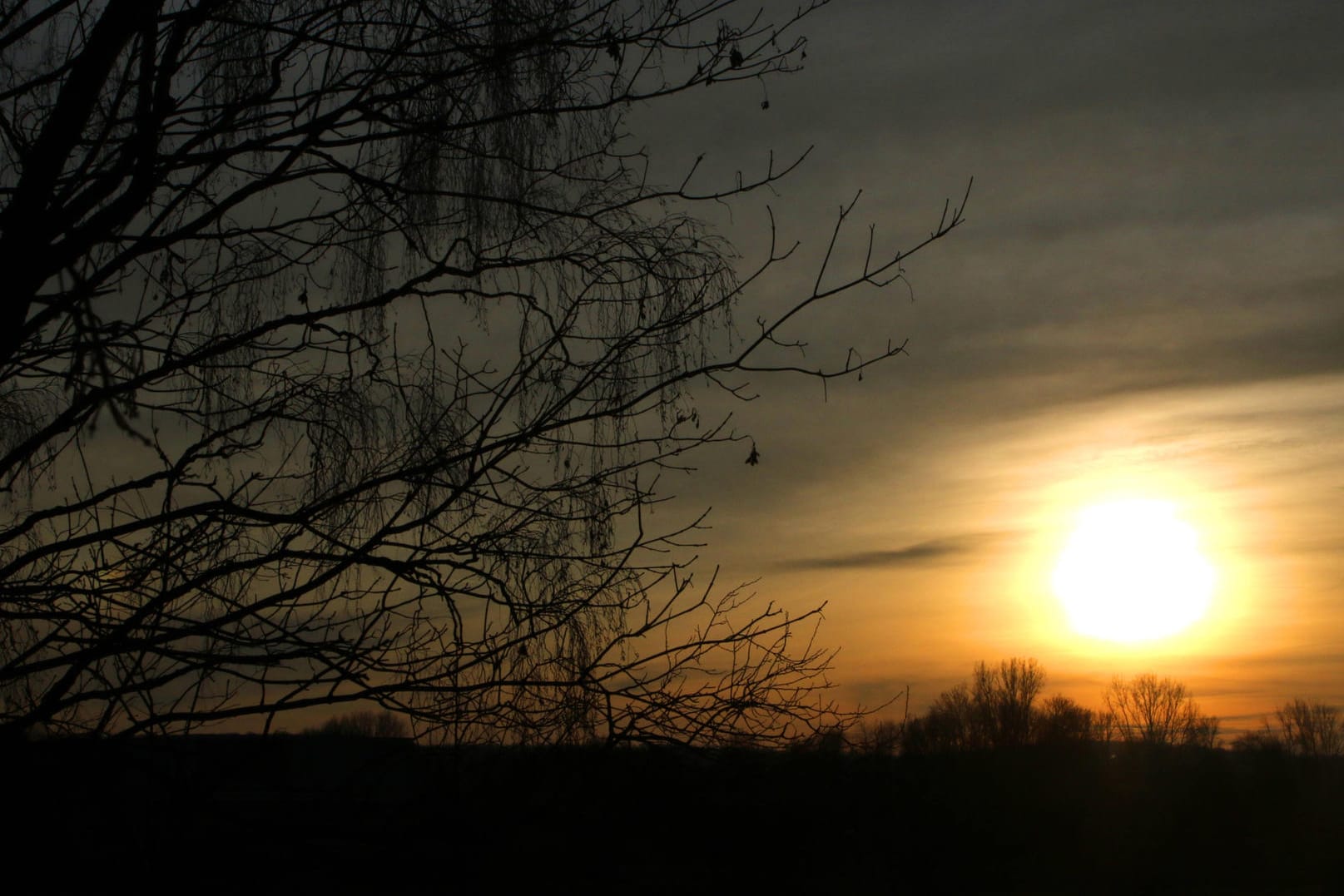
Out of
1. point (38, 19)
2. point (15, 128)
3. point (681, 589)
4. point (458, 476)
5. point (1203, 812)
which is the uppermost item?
point (38, 19)

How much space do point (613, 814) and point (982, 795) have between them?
14574 millimetres

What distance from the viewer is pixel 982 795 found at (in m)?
17.1

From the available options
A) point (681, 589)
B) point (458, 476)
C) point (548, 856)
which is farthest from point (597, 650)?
point (548, 856)

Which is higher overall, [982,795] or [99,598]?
[99,598]

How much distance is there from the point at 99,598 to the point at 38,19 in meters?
1.95

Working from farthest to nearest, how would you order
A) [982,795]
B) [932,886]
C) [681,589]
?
[982,795], [932,886], [681,589]

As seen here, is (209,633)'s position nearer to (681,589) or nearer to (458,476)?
(458,476)

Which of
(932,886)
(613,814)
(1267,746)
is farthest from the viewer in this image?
(1267,746)

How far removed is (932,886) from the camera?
10.5 m

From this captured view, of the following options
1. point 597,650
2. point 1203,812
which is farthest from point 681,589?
point 1203,812

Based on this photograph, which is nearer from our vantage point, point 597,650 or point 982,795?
point 597,650

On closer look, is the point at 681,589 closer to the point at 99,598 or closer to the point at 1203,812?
the point at 99,598

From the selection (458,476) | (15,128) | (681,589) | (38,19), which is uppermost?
(38,19)

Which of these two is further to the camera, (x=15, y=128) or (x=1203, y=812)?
(x=1203, y=812)
